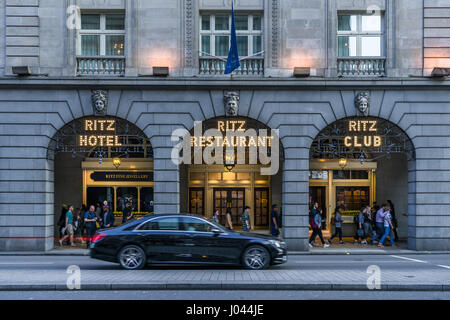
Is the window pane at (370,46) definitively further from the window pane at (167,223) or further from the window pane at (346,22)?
the window pane at (167,223)

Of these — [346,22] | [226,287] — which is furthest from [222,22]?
[226,287]

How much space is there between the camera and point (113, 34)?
20.6 meters

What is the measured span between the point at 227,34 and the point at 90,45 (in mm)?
5745

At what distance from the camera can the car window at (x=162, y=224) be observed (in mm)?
13727

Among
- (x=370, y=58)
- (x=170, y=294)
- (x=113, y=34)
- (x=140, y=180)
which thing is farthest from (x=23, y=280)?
(x=370, y=58)

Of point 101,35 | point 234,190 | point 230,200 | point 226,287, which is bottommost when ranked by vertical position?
point 226,287

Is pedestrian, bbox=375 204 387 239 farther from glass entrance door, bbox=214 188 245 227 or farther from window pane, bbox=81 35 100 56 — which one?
window pane, bbox=81 35 100 56

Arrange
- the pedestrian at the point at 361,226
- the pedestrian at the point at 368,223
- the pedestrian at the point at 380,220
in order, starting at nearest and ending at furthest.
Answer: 1. the pedestrian at the point at 380,220
2. the pedestrian at the point at 361,226
3. the pedestrian at the point at 368,223

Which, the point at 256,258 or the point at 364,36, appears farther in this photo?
the point at 364,36

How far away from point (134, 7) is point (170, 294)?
1354 cm

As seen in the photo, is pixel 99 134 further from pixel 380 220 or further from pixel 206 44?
pixel 380 220

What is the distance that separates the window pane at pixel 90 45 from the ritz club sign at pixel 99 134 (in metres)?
2.97

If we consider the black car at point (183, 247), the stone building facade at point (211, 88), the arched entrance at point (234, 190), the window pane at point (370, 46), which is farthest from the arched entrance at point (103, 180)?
the window pane at point (370, 46)

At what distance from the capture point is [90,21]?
20688mm
